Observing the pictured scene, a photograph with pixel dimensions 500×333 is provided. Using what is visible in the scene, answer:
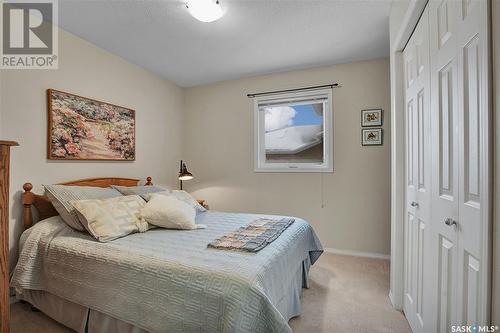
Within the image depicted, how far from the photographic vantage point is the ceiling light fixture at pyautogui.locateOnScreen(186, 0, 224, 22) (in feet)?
6.08

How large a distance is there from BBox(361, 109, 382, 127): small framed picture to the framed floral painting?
2.96 metres

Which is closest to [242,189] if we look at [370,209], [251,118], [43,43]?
[251,118]

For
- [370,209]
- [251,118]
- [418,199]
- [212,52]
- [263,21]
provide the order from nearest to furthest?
[418,199], [263,21], [212,52], [370,209], [251,118]

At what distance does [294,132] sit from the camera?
3.46m

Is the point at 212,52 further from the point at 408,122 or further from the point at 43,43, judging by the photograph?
the point at 408,122

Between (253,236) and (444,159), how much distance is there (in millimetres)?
1271

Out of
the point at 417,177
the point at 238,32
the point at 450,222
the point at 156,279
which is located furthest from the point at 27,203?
the point at 417,177

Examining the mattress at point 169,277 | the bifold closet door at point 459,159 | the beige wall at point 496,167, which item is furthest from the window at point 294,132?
the beige wall at point 496,167

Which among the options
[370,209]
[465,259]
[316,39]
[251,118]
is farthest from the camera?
[251,118]

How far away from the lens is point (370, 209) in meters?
3.00

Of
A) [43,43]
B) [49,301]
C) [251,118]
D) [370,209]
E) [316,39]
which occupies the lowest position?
[49,301]

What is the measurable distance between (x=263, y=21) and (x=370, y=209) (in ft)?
8.17

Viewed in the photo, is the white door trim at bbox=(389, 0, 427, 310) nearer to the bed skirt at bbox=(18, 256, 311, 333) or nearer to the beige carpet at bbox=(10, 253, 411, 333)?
the beige carpet at bbox=(10, 253, 411, 333)

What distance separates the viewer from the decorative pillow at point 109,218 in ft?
5.81
